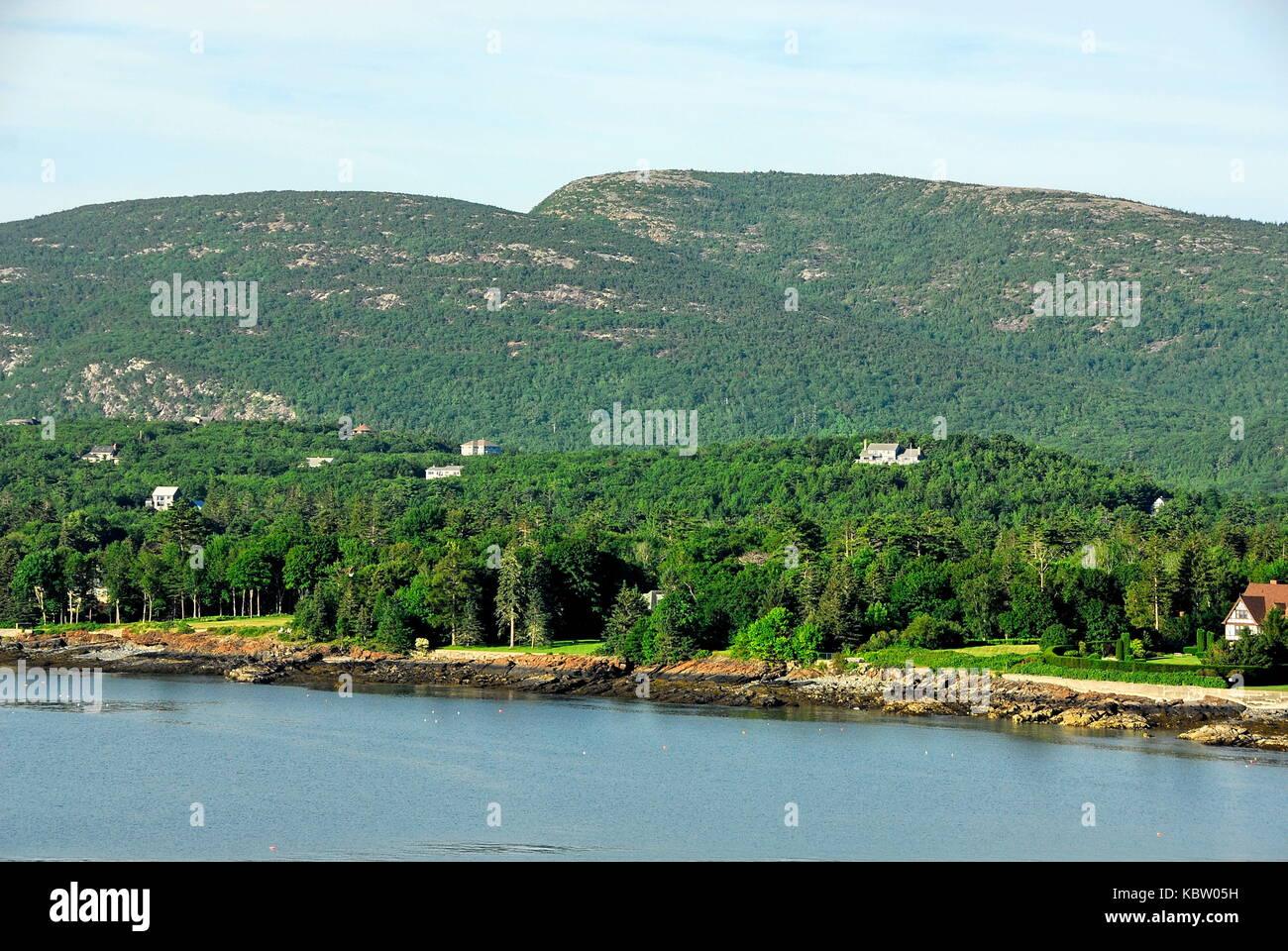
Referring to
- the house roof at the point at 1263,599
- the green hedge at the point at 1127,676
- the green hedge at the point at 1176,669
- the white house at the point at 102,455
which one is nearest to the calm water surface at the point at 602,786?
the green hedge at the point at 1127,676

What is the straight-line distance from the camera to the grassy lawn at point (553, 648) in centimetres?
7225

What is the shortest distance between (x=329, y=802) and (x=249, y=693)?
2376 cm

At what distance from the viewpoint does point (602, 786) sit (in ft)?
150

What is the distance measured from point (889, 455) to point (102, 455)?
66581mm

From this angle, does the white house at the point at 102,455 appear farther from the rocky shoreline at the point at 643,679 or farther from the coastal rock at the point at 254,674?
the coastal rock at the point at 254,674

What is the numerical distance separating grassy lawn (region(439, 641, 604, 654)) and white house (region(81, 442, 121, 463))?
260ft

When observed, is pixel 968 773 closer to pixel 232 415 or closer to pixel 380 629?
pixel 380 629

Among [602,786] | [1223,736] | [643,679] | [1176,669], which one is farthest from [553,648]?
[1223,736]

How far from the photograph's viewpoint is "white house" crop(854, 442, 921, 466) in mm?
132625

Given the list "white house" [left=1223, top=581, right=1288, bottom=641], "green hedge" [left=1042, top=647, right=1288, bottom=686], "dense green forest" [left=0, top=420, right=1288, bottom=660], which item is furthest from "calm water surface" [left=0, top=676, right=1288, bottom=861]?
"white house" [left=1223, top=581, right=1288, bottom=641]

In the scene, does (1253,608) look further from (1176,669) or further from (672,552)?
(672,552)

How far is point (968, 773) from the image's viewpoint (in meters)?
47.6

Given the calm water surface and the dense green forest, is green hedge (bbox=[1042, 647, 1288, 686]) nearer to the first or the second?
the dense green forest

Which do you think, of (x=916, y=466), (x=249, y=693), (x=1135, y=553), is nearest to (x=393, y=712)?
(x=249, y=693)
